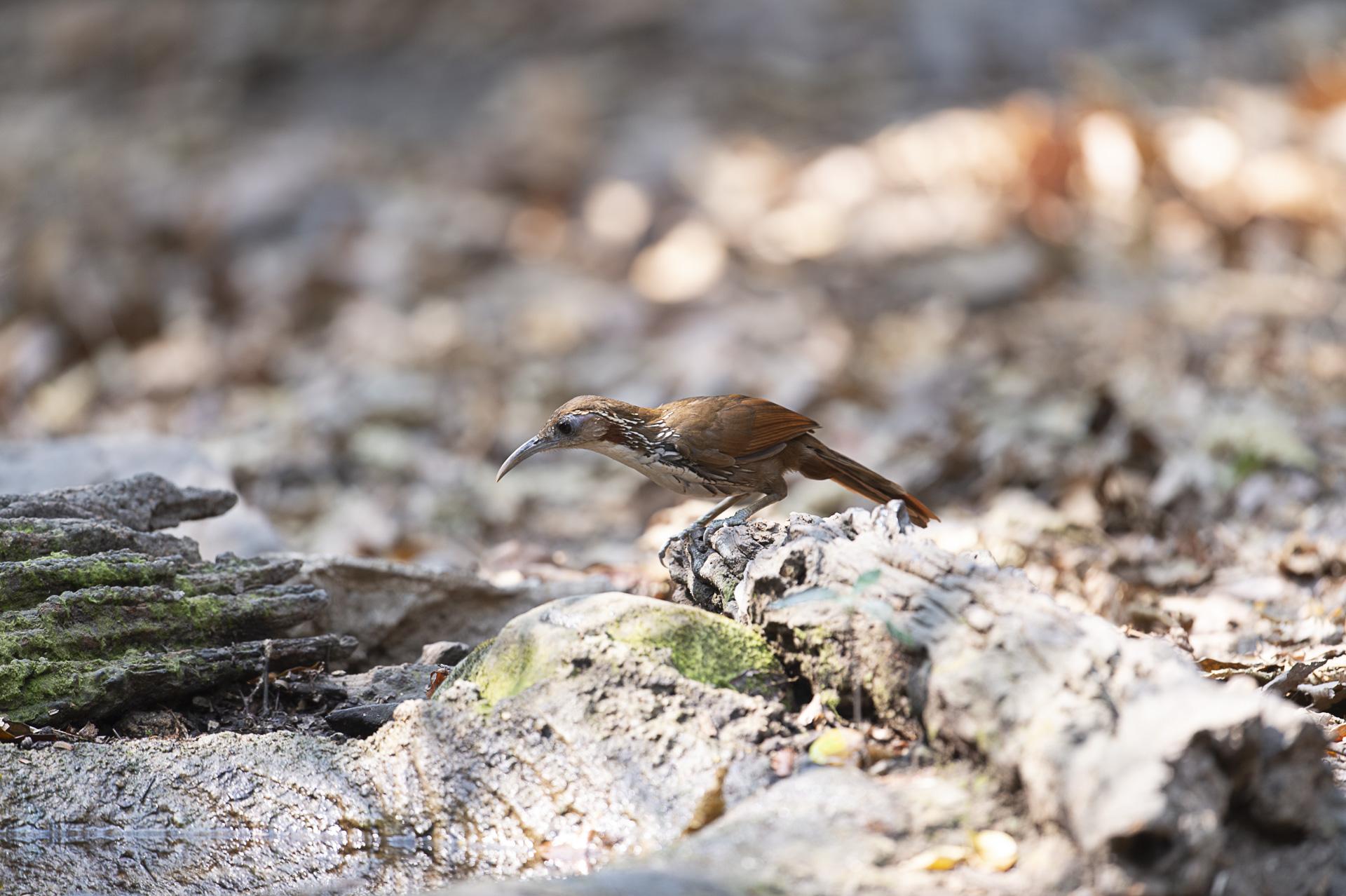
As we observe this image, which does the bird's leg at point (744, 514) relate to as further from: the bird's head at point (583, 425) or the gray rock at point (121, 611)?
the gray rock at point (121, 611)

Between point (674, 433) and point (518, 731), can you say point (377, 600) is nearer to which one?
point (674, 433)

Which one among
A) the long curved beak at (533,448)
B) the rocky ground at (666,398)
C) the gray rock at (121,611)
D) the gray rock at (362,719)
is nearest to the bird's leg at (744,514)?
the rocky ground at (666,398)

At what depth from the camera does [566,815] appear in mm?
3020

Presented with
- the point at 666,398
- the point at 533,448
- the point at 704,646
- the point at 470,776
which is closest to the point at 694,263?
the point at 666,398

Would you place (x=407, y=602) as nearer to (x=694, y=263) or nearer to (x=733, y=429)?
(x=733, y=429)

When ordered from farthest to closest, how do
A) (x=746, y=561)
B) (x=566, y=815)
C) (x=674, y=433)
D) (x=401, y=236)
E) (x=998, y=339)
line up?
(x=401, y=236), (x=998, y=339), (x=674, y=433), (x=746, y=561), (x=566, y=815)

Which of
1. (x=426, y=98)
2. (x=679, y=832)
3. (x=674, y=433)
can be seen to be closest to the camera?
(x=679, y=832)

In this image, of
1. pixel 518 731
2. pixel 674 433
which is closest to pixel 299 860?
pixel 518 731

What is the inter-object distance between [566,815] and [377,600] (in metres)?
1.75

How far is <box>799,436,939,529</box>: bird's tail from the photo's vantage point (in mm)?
4566

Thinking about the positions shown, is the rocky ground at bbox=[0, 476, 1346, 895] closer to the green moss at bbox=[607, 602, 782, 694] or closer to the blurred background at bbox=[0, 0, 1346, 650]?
the green moss at bbox=[607, 602, 782, 694]

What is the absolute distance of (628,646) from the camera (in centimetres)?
315

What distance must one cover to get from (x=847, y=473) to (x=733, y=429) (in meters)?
0.49

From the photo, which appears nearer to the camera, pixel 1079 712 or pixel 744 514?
pixel 1079 712
